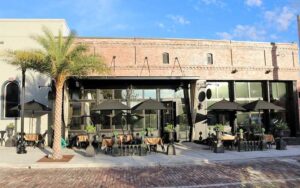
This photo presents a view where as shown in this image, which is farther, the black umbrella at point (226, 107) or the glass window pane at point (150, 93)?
the glass window pane at point (150, 93)

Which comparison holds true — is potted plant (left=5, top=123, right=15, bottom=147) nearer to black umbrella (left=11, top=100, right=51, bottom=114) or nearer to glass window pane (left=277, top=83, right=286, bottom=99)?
black umbrella (left=11, top=100, right=51, bottom=114)

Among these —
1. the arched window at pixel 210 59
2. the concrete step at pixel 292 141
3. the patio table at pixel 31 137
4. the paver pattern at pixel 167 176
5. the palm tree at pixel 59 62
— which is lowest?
the paver pattern at pixel 167 176

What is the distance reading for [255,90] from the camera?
2528 centimetres

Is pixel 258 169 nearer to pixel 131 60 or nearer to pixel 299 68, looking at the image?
pixel 131 60

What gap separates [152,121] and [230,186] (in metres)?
12.8

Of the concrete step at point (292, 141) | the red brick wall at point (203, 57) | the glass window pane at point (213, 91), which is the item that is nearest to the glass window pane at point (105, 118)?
the red brick wall at point (203, 57)

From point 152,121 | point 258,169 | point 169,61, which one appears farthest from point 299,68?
point 258,169

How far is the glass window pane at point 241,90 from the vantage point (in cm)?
2475

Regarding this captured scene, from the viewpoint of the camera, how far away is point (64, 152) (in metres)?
18.6

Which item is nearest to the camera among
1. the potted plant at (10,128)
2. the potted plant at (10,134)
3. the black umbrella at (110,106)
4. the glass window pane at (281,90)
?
the black umbrella at (110,106)

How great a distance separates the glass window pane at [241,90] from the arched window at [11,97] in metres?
14.5

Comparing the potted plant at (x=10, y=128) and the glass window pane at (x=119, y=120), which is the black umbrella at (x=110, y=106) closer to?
the glass window pane at (x=119, y=120)

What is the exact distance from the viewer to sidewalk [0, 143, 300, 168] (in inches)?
574

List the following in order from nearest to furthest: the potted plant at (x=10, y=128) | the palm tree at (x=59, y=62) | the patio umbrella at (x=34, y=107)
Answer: the palm tree at (x=59, y=62) → the patio umbrella at (x=34, y=107) → the potted plant at (x=10, y=128)
